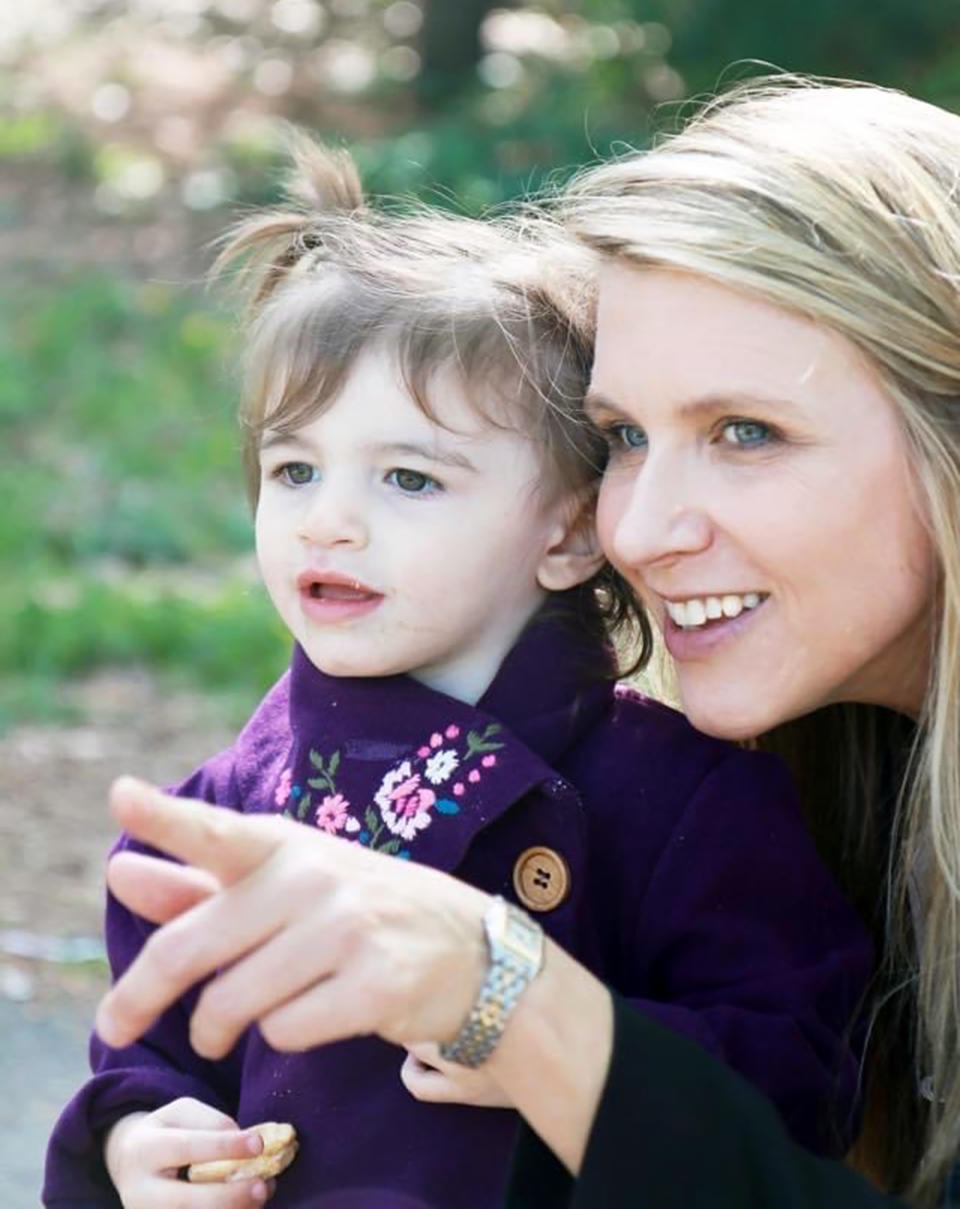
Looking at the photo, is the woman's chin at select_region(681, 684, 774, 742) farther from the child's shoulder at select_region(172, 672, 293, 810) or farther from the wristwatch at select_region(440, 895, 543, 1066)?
the wristwatch at select_region(440, 895, 543, 1066)

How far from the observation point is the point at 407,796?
246 cm

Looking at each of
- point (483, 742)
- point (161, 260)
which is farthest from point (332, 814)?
point (161, 260)

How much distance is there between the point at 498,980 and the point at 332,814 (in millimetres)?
594

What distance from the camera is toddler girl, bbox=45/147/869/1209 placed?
2.40m

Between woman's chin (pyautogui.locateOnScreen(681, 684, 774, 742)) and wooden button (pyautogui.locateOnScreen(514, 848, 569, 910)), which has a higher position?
woman's chin (pyautogui.locateOnScreen(681, 684, 774, 742))

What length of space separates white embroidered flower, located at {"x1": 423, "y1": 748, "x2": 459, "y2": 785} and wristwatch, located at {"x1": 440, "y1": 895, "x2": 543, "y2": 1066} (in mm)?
515

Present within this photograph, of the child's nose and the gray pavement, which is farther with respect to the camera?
the gray pavement

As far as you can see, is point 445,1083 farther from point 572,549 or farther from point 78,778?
point 78,778

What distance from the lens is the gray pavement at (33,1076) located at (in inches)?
149

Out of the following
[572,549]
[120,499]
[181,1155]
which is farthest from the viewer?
[120,499]

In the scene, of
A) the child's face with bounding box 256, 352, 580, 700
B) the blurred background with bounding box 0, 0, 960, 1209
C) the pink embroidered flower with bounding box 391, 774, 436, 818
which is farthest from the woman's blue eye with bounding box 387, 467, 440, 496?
the blurred background with bounding box 0, 0, 960, 1209

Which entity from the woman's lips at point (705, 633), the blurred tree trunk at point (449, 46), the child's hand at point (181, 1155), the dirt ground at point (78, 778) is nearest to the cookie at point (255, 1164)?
the child's hand at point (181, 1155)

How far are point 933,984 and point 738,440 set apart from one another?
2.13 ft

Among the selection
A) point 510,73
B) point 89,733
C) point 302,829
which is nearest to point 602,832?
point 302,829
